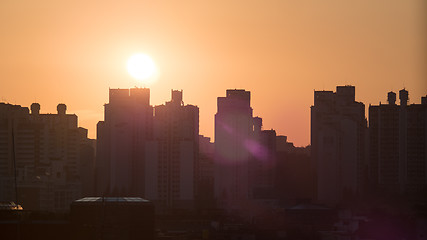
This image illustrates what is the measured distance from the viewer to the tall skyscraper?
69688 millimetres

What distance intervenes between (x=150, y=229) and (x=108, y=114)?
34.6 meters

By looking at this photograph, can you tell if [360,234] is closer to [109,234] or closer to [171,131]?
[109,234]

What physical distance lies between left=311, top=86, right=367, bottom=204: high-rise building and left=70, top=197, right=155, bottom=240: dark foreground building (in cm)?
3113

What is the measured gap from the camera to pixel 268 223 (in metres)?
54.8

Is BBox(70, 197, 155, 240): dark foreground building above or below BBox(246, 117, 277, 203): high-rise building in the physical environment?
below

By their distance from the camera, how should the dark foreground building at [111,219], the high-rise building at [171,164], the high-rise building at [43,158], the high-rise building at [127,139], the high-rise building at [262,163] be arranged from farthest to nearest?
A: the high-rise building at [262,163] → the high-rise building at [127,139] → the high-rise building at [171,164] → the high-rise building at [43,158] → the dark foreground building at [111,219]

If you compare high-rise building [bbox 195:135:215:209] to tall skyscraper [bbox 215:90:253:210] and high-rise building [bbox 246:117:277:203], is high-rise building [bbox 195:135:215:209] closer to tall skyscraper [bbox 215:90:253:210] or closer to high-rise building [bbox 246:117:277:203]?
tall skyscraper [bbox 215:90:253:210]

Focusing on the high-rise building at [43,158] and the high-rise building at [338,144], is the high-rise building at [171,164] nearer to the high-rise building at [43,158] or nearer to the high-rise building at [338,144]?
the high-rise building at [43,158]

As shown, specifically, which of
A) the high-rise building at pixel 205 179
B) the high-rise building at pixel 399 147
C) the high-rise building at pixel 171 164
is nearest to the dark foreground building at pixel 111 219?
the high-rise building at pixel 171 164

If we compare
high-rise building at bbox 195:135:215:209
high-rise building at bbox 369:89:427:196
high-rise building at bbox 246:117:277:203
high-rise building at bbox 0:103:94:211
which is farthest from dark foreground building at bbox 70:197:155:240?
high-rise building at bbox 369:89:427:196

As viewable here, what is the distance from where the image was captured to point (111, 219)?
3547 cm

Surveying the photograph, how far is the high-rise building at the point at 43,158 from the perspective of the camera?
63.5 metres

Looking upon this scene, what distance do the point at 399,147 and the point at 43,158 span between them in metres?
19.9

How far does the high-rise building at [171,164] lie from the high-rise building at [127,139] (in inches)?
32.9
